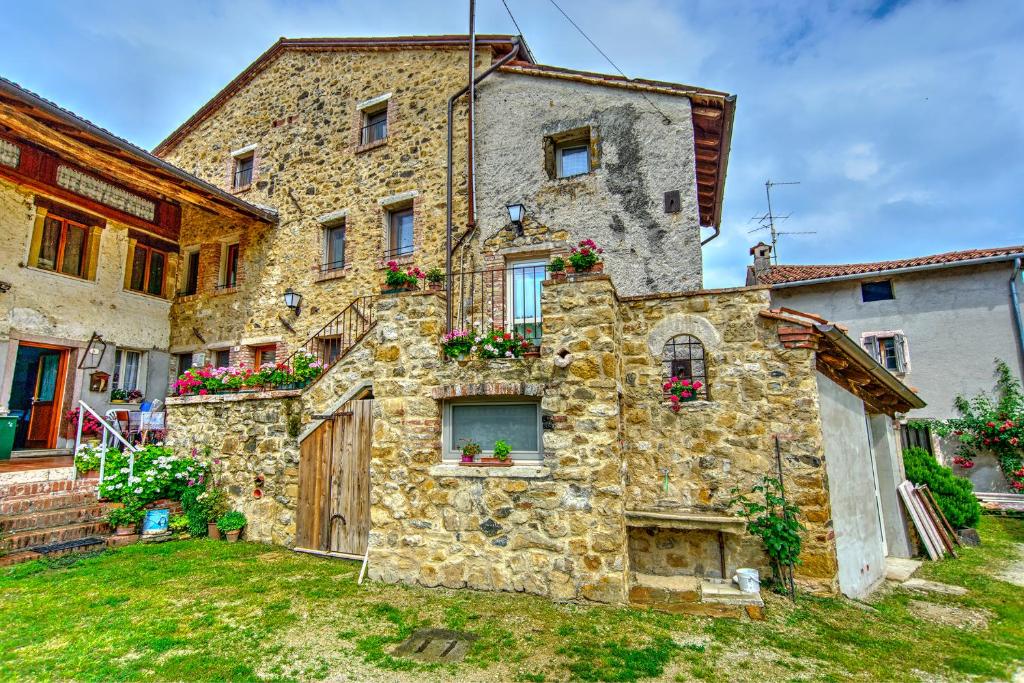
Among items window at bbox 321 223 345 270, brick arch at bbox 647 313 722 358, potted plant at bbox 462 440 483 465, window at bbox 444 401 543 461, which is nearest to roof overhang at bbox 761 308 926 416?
brick arch at bbox 647 313 722 358

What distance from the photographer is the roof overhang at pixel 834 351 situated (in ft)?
17.6

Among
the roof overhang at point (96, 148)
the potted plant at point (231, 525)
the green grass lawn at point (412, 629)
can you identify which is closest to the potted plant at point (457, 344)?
the green grass lawn at point (412, 629)

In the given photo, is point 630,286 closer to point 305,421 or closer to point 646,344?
point 646,344

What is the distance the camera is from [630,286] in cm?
817

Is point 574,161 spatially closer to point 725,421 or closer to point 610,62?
point 610,62

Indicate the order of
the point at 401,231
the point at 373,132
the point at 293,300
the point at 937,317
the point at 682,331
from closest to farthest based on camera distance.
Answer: the point at 682,331
the point at 401,231
the point at 293,300
the point at 373,132
the point at 937,317

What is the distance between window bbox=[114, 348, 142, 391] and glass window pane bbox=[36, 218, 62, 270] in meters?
2.27

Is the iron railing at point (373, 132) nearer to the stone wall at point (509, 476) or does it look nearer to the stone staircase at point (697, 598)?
the stone wall at point (509, 476)

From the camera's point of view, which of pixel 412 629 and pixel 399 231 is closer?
pixel 412 629

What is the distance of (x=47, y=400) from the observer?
414 inches

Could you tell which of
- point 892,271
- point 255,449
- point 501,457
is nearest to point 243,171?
point 255,449

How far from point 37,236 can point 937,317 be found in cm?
2180

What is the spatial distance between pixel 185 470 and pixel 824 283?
54.4 ft

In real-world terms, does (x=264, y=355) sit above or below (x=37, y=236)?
below
